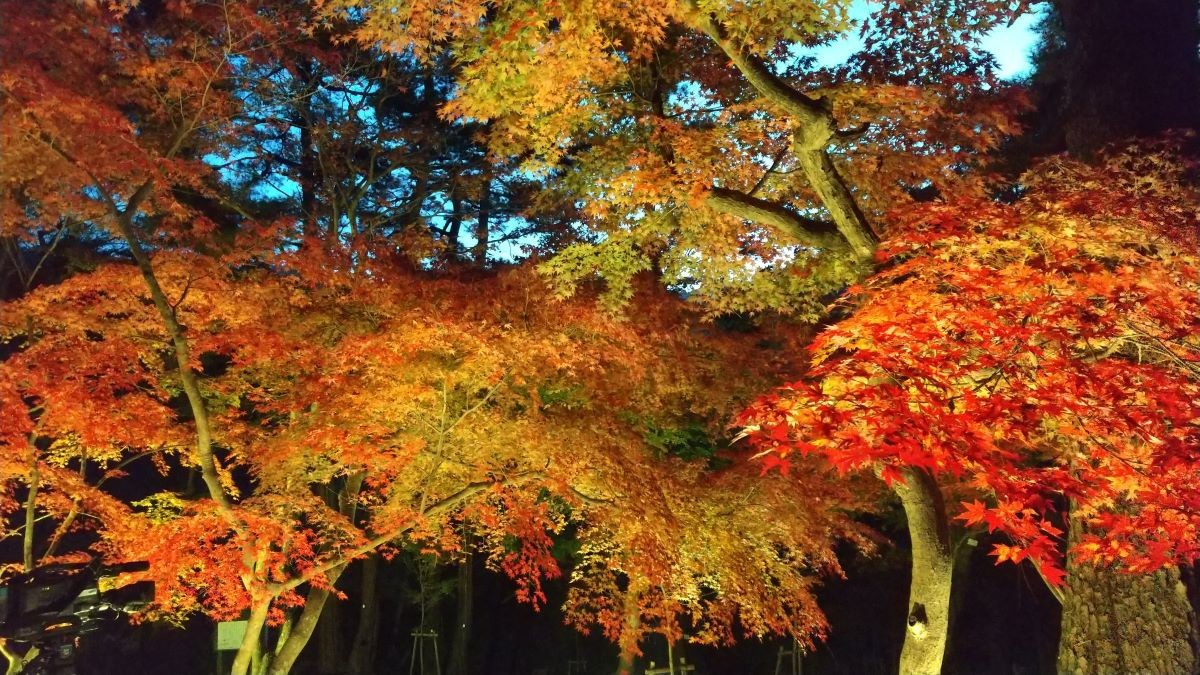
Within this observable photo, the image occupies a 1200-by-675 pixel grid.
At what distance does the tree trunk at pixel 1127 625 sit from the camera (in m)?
7.63

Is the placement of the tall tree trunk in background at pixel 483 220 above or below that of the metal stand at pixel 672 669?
above

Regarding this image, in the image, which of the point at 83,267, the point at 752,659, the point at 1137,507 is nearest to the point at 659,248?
the point at 1137,507

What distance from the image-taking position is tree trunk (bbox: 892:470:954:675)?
585 cm

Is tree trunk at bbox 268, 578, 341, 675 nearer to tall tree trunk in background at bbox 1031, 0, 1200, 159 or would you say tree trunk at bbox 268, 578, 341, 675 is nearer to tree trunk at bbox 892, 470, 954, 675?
tree trunk at bbox 892, 470, 954, 675

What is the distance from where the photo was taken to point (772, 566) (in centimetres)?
952

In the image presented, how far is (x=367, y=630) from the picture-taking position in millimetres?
14430

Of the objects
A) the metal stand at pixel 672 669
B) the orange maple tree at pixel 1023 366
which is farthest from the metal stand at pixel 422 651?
the orange maple tree at pixel 1023 366

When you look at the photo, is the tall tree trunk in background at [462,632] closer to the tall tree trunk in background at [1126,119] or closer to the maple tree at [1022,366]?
the tall tree trunk in background at [1126,119]

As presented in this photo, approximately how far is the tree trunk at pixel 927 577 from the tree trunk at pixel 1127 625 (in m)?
3.38

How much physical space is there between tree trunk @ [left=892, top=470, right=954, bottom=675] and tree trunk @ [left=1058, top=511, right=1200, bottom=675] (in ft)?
11.1

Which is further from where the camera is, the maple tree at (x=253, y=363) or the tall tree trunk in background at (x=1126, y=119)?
the tall tree trunk in background at (x=1126, y=119)

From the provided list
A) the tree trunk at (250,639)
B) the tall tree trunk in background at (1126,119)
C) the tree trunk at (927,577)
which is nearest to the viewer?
the tree trunk at (927,577)

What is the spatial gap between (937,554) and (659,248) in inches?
182

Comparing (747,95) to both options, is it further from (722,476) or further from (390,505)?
(390,505)
